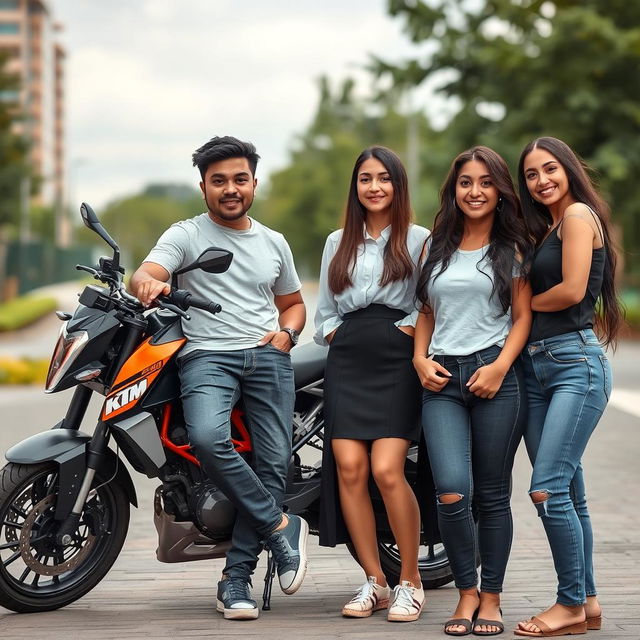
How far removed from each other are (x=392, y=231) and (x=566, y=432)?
1048 mm

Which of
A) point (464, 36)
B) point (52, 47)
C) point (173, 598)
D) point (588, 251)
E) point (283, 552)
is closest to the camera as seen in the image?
point (588, 251)

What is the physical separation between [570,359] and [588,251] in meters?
0.39

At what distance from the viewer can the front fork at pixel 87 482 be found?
486cm

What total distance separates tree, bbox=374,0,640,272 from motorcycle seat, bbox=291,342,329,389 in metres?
19.1

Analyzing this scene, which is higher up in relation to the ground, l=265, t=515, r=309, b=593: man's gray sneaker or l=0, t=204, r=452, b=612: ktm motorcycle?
l=0, t=204, r=452, b=612: ktm motorcycle

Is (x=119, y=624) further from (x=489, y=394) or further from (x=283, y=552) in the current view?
(x=489, y=394)

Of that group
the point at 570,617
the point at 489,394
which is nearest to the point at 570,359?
the point at 489,394

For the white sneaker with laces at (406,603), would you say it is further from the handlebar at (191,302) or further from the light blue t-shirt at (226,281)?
the handlebar at (191,302)

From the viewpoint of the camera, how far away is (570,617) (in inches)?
182

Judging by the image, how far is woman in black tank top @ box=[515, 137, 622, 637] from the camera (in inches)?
181

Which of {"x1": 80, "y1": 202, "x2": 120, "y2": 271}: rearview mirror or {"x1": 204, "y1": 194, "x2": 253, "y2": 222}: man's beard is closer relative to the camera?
{"x1": 80, "y1": 202, "x2": 120, "y2": 271}: rearview mirror

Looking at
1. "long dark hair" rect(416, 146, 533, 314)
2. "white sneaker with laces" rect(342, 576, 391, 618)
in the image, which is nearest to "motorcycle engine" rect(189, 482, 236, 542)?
"white sneaker with laces" rect(342, 576, 391, 618)

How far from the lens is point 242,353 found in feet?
16.4

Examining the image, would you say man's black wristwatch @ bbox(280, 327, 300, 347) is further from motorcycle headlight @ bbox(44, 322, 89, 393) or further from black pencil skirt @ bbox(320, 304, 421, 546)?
motorcycle headlight @ bbox(44, 322, 89, 393)
